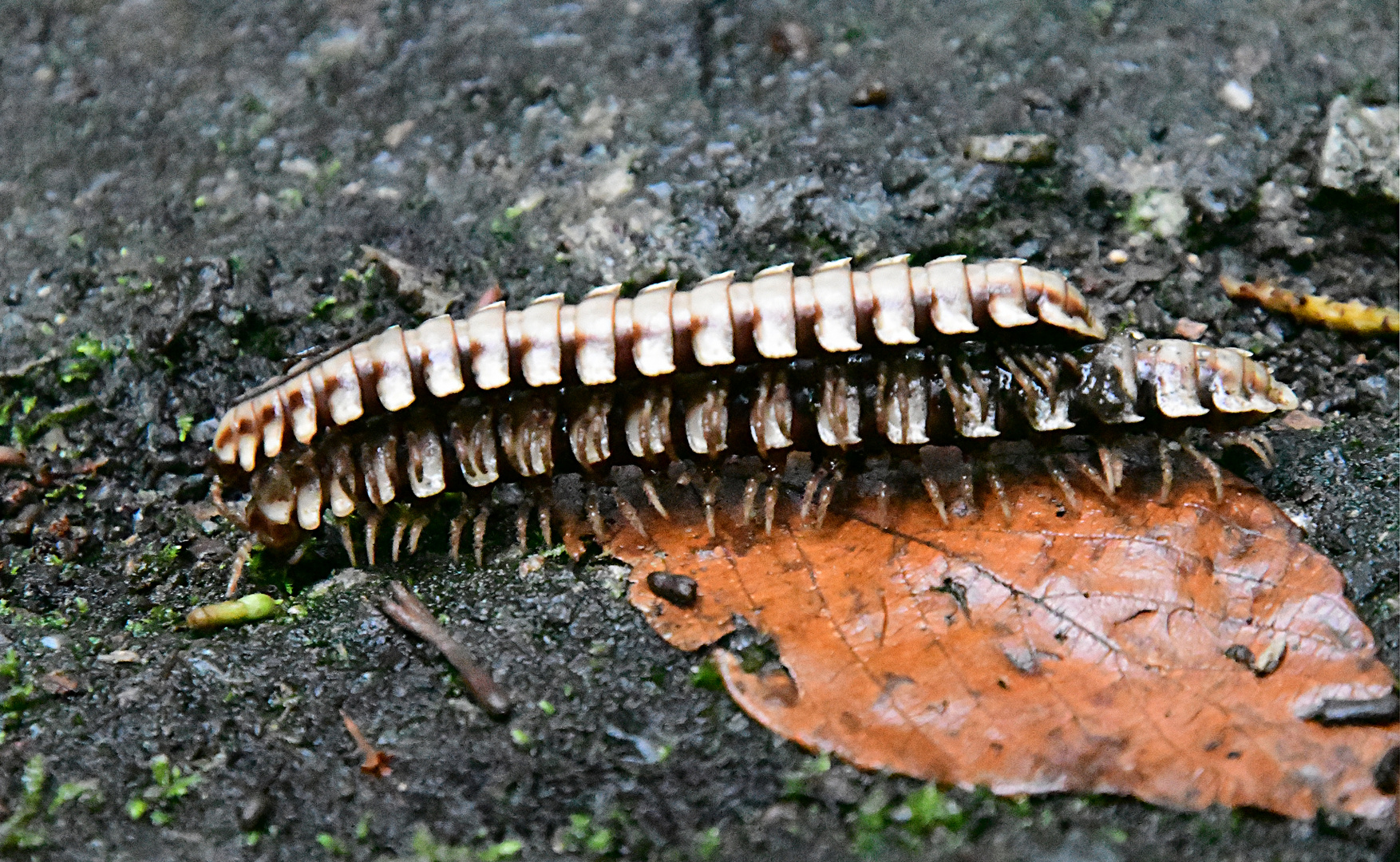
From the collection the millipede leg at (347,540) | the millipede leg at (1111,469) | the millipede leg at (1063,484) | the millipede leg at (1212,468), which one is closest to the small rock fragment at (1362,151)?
the millipede leg at (1212,468)

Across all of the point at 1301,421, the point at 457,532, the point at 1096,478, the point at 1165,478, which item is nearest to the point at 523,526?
the point at 457,532

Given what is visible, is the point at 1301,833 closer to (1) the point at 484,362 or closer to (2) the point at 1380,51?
(1) the point at 484,362

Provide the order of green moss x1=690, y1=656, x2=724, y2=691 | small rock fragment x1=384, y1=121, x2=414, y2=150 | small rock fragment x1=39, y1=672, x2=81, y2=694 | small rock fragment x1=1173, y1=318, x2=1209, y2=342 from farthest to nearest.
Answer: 1. small rock fragment x1=384, y1=121, x2=414, y2=150
2. small rock fragment x1=1173, y1=318, x2=1209, y2=342
3. small rock fragment x1=39, y1=672, x2=81, y2=694
4. green moss x1=690, y1=656, x2=724, y2=691

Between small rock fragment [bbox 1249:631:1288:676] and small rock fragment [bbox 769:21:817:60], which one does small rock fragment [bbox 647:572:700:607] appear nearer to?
small rock fragment [bbox 1249:631:1288:676]

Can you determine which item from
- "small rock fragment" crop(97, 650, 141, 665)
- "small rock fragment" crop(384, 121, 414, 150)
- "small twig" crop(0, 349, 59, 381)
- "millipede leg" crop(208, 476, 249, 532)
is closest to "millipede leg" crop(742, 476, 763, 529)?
"millipede leg" crop(208, 476, 249, 532)

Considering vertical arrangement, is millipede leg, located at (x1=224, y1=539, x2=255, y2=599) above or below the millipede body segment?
below

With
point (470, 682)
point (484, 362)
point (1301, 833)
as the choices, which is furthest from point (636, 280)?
point (1301, 833)

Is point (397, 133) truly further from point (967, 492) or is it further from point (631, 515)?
A: point (967, 492)
